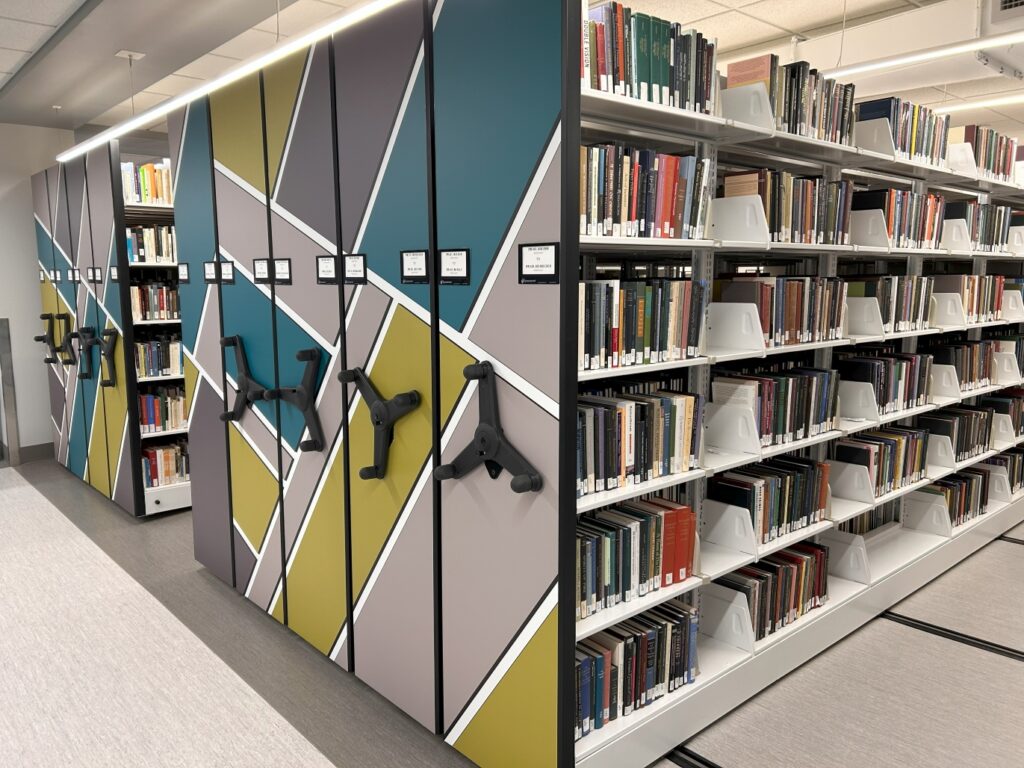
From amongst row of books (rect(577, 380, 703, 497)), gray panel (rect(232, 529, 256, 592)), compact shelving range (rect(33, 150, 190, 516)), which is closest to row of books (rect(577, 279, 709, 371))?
row of books (rect(577, 380, 703, 497))

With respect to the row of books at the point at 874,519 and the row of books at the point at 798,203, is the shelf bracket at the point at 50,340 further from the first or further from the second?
the row of books at the point at 874,519

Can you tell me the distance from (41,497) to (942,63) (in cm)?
743

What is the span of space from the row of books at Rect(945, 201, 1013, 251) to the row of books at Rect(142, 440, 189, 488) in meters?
5.08

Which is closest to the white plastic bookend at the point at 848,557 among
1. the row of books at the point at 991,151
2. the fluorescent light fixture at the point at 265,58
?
the row of books at the point at 991,151

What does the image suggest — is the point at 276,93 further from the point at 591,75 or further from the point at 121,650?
Result: the point at 121,650

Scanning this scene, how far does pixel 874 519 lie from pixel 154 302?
4756mm

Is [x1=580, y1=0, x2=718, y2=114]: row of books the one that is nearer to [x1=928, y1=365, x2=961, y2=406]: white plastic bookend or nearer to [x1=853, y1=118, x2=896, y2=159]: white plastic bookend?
[x1=853, y1=118, x2=896, y2=159]: white plastic bookend

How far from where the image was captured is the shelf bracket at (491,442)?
200 cm

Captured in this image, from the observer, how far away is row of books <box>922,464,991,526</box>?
412 cm

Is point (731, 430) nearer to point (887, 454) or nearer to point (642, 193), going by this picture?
point (642, 193)

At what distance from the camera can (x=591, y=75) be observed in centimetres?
201

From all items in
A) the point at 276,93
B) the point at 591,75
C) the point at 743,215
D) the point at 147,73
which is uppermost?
the point at 147,73

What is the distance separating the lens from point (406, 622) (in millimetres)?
2525

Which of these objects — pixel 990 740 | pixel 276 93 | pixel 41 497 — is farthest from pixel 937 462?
pixel 41 497
